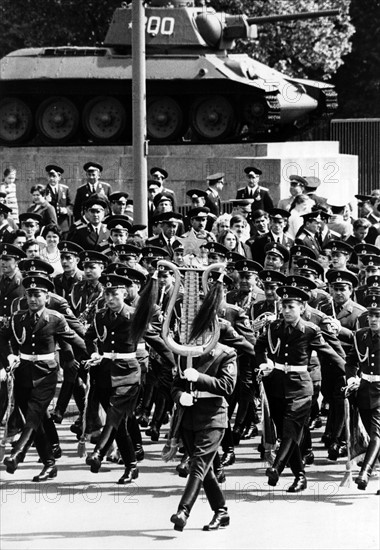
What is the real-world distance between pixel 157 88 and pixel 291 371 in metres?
16.0

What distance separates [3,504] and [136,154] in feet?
26.4

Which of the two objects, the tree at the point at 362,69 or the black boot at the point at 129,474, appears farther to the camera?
the tree at the point at 362,69

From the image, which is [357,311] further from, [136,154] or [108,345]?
[136,154]

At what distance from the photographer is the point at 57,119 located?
95.3 ft

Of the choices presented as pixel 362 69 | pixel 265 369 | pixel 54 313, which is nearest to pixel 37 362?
pixel 54 313

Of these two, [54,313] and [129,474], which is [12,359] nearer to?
[54,313]

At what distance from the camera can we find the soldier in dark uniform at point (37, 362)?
13.2 metres

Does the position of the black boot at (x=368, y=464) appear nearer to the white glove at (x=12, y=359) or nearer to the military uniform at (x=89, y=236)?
the white glove at (x=12, y=359)

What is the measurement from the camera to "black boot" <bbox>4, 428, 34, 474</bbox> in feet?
42.7

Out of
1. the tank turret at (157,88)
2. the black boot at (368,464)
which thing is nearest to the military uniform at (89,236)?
the black boot at (368,464)

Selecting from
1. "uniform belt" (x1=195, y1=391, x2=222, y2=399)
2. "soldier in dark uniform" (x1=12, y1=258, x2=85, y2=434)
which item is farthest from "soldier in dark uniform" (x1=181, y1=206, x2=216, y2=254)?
"uniform belt" (x1=195, y1=391, x2=222, y2=399)

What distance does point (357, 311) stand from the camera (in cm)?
1477

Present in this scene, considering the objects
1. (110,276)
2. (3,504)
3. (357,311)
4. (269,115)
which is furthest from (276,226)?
(269,115)

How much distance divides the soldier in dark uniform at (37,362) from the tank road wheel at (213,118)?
602 inches
